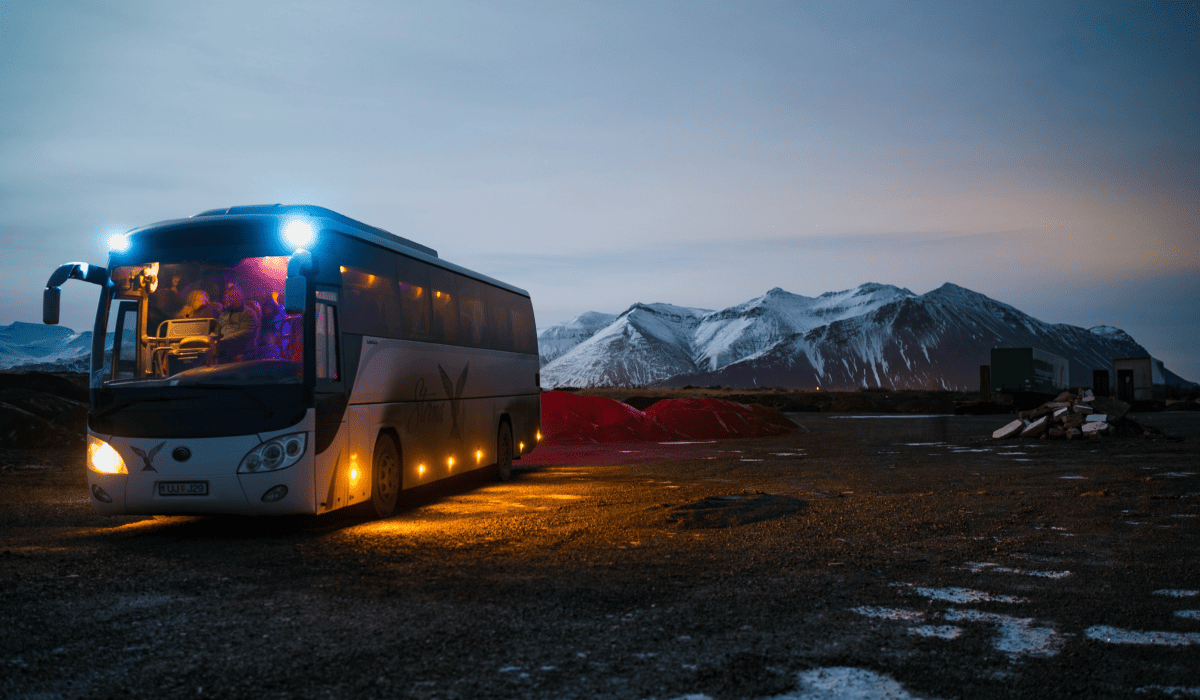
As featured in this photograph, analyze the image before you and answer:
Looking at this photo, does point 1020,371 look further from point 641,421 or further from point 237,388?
point 237,388

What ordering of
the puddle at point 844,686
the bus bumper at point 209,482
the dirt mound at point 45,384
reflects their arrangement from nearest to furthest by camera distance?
1. the puddle at point 844,686
2. the bus bumper at point 209,482
3. the dirt mound at point 45,384

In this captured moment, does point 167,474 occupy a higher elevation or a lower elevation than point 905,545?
higher

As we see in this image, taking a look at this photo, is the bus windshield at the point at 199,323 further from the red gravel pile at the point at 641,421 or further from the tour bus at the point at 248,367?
the red gravel pile at the point at 641,421

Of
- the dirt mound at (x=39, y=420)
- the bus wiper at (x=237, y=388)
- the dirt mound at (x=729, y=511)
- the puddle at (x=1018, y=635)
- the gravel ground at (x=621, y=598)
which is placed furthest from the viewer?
the dirt mound at (x=39, y=420)

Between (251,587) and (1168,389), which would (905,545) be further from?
(1168,389)

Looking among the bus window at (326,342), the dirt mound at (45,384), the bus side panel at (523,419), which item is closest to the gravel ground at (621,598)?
the bus window at (326,342)

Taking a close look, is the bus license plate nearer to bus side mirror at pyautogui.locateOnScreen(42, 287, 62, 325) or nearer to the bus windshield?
the bus windshield

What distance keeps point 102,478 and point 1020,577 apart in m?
9.24

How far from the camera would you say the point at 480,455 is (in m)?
14.2

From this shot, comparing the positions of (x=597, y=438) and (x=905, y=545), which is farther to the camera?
(x=597, y=438)

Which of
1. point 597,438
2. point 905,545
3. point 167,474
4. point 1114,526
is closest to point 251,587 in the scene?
point 167,474

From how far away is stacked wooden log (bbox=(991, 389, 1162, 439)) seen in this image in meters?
25.5

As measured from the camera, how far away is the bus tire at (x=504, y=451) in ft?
50.5

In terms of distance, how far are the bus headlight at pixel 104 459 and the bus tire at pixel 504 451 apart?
272 inches
